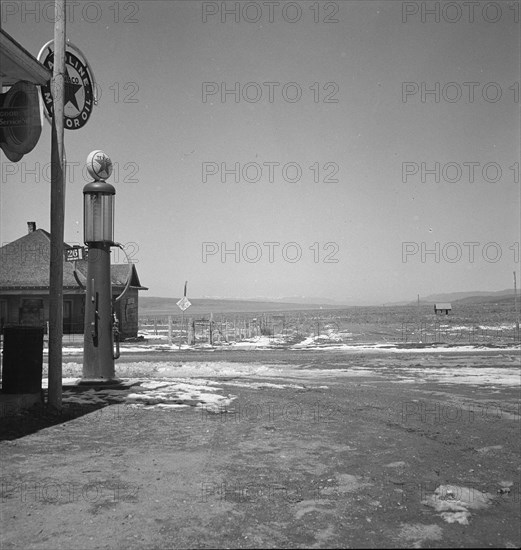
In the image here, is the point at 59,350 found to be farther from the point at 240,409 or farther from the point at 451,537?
the point at 451,537

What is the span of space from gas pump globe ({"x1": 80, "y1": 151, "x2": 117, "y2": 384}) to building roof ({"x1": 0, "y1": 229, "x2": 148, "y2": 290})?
19.1m

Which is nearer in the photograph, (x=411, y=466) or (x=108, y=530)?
(x=108, y=530)

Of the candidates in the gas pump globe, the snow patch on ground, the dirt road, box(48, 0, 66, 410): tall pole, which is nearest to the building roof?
the gas pump globe

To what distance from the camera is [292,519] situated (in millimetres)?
4152

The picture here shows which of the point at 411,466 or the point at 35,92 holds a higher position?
the point at 35,92

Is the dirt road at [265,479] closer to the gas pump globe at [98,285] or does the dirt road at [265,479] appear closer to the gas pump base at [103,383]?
the gas pump base at [103,383]

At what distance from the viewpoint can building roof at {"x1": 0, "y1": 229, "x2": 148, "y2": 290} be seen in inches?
1179

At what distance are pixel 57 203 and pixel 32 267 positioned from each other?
24.7 meters

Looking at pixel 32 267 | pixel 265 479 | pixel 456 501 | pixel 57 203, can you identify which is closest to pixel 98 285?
pixel 57 203

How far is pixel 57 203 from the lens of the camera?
27.5 ft

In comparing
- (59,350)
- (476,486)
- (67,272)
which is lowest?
(476,486)

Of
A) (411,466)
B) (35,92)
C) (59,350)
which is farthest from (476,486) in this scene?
Answer: (35,92)

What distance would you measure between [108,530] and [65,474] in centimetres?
137

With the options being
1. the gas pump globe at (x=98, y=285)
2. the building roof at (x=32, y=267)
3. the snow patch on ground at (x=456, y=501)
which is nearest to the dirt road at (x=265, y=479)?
the snow patch on ground at (x=456, y=501)
